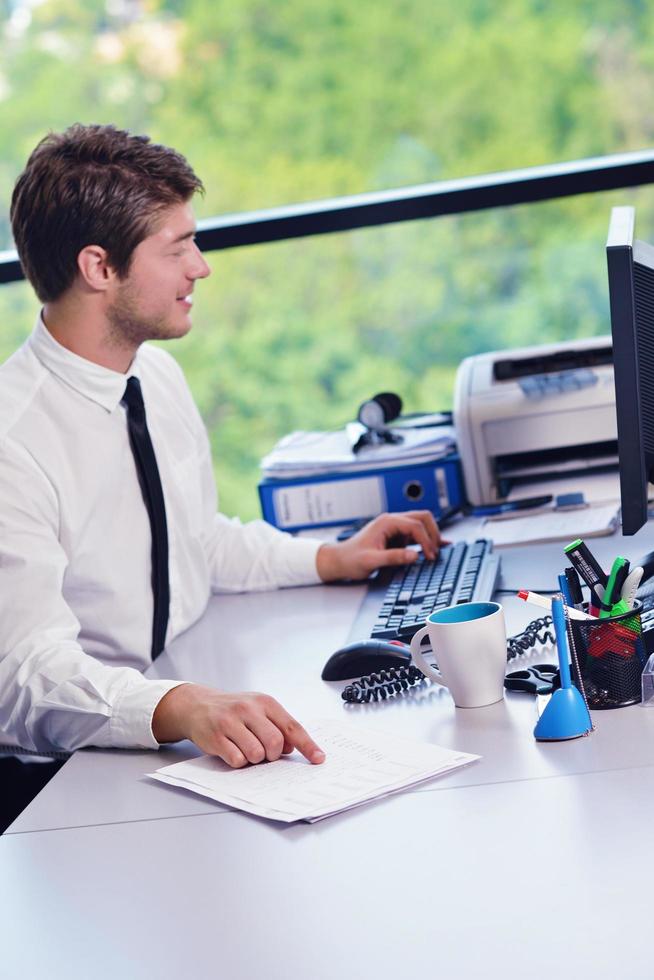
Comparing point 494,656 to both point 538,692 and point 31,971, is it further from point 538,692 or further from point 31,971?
point 31,971

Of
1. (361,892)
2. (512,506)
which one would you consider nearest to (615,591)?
(361,892)

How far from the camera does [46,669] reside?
1.31 m

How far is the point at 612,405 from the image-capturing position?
6.68ft

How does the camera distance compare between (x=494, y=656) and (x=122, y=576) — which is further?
(x=122, y=576)

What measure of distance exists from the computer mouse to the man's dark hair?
2.27 ft

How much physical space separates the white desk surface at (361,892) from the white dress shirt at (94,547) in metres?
0.27

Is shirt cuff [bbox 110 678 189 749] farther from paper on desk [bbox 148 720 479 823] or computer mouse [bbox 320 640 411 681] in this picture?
computer mouse [bbox 320 640 411 681]

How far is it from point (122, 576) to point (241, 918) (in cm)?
84

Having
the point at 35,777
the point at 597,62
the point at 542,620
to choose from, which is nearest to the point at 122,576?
the point at 35,777

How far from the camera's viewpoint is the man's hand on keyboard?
5.71 feet

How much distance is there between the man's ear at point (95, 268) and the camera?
1.68m

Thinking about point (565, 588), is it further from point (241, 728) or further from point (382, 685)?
point (241, 728)

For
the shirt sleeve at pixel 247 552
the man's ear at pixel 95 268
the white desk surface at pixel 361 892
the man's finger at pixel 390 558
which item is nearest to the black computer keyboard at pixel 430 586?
the man's finger at pixel 390 558

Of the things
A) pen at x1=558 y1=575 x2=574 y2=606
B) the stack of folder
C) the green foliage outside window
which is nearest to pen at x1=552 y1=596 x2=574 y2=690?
pen at x1=558 y1=575 x2=574 y2=606
